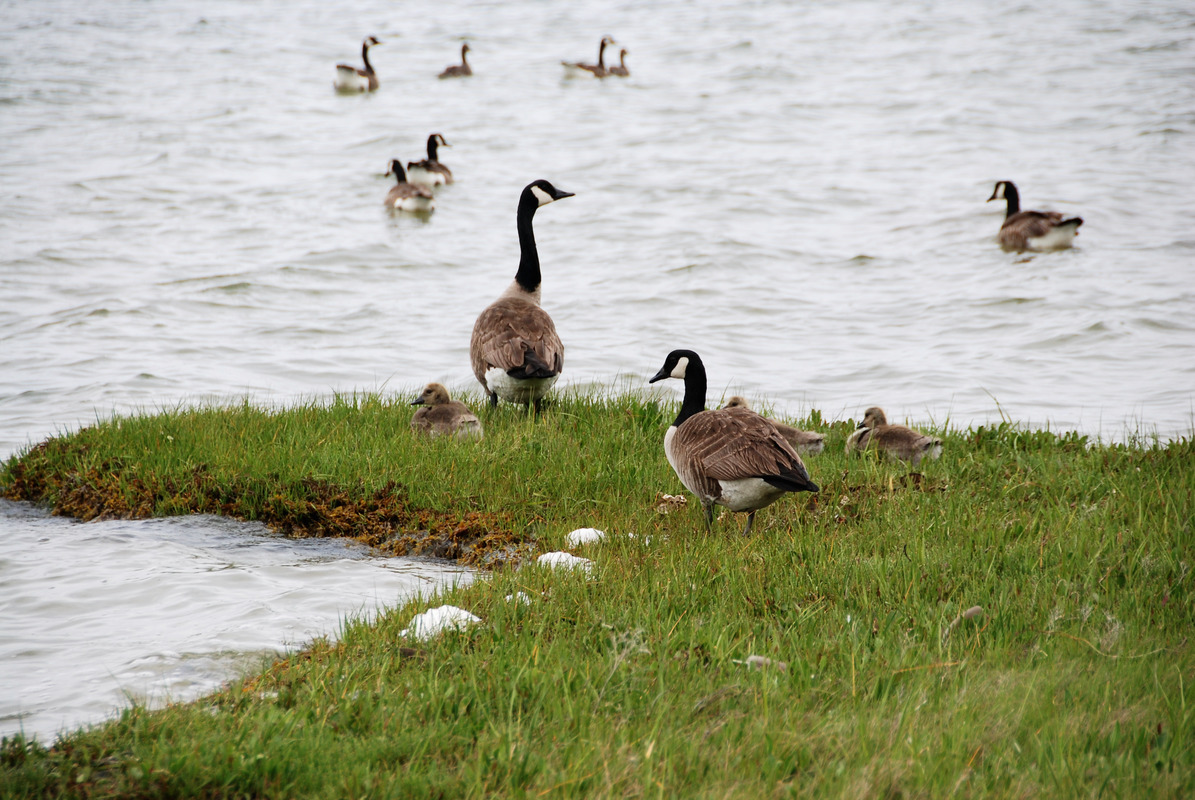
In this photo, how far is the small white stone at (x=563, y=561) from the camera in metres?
5.55

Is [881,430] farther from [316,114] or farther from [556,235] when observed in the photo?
[316,114]

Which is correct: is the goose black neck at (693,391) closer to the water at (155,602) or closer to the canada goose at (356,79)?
the water at (155,602)

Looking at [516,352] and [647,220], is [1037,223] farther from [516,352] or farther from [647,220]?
[516,352]

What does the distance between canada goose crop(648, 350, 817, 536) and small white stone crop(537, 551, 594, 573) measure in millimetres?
982

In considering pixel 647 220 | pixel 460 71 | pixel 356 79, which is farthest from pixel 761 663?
pixel 460 71

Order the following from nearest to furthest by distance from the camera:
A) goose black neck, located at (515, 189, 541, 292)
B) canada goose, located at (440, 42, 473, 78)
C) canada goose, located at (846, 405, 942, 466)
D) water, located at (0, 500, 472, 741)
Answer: water, located at (0, 500, 472, 741), canada goose, located at (846, 405, 942, 466), goose black neck, located at (515, 189, 541, 292), canada goose, located at (440, 42, 473, 78)

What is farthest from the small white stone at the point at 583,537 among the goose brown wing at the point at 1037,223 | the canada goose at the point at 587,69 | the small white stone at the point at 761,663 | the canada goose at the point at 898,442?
the canada goose at the point at 587,69

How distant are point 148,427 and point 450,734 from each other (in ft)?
18.0

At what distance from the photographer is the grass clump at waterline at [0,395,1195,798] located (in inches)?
136

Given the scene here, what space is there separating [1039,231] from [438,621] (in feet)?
49.5

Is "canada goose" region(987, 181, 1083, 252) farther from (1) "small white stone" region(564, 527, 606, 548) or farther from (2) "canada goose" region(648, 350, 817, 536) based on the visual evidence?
(1) "small white stone" region(564, 527, 606, 548)

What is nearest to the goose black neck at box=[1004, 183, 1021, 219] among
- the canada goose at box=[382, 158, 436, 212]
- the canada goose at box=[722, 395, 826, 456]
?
the canada goose at box=[382, 158, 436, 212]

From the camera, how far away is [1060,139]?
2481 centimetres

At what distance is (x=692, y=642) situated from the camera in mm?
4449
